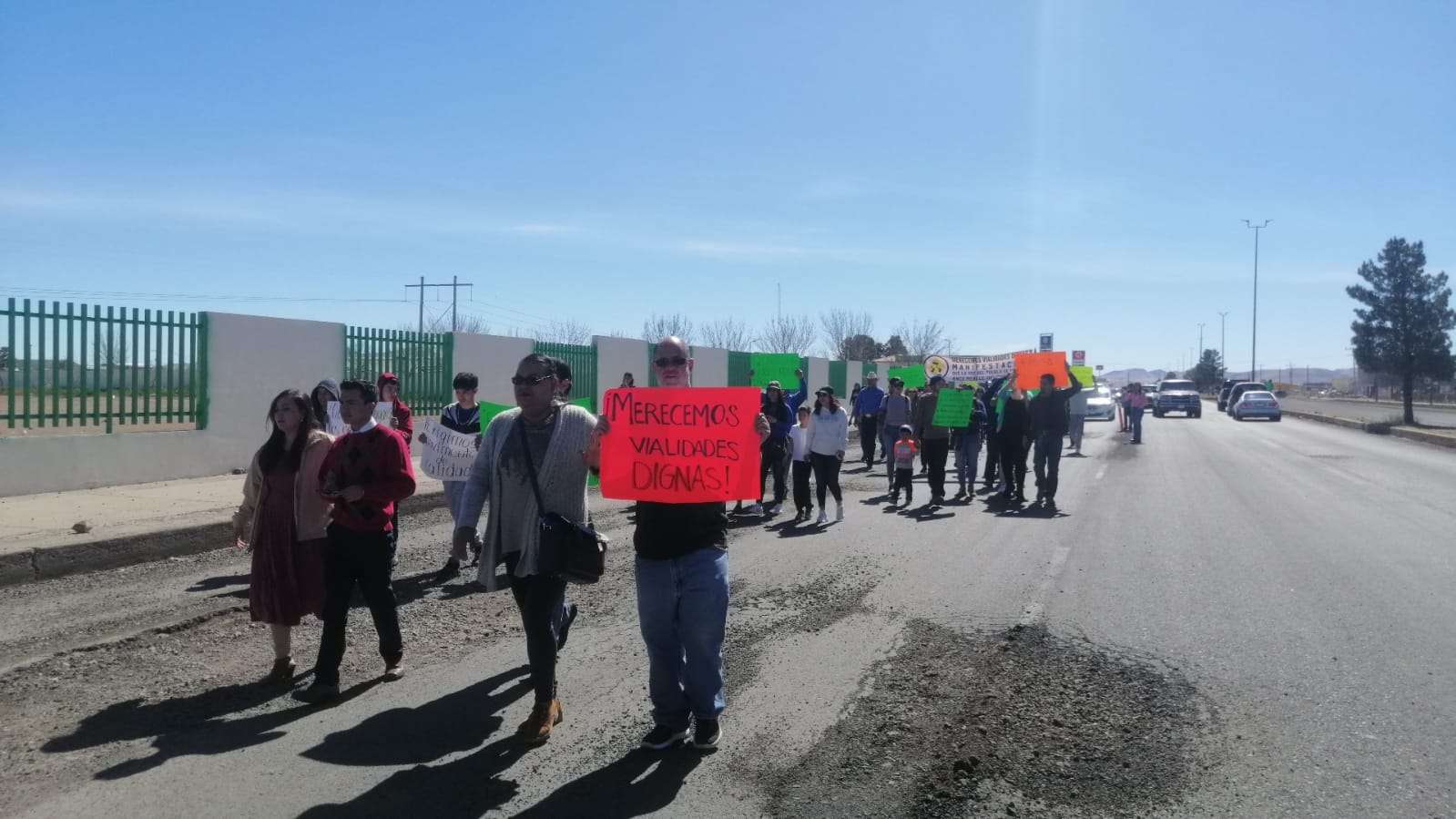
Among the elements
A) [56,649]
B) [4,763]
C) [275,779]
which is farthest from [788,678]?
[56,649]

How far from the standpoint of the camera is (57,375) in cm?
1110

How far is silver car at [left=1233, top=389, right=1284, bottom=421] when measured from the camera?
44656 mm

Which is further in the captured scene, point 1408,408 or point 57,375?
point 1408,408

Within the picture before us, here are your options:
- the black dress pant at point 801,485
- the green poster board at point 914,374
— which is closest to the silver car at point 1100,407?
the green poster board at point 914,374

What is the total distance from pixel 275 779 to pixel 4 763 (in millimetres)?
1229

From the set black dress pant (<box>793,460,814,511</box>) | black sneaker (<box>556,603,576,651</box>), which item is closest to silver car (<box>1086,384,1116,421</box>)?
black dress pant (<box>793,460,814,511</box>)

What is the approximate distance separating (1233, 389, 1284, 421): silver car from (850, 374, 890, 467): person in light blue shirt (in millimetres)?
32452

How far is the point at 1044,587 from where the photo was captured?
26.3 ft

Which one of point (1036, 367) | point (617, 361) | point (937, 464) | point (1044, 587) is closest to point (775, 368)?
point (937, 464)

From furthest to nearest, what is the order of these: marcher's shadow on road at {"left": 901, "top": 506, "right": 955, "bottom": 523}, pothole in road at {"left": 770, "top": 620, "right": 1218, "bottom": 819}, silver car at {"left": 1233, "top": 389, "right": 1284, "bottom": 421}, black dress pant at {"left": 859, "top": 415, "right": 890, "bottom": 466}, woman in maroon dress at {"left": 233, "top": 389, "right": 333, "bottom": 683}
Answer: silver car at {"left": 1233, "top": 389, "right": 1284, "bottom": 421}, black dress pant at {"left": 859, "top": 415, "right": 890, "bottom": 466}, marcher's shadow on road at {"left": 901, "top": 506, "right": 955, "bottom": 523}, woman in maroon dress at {"left": 233, "top": 389, "right": 333, "bottom": 683}, pothole in road at {"left": 770, "top": 620, "right": 1218, "bottom": 819}

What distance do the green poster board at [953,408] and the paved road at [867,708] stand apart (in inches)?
189

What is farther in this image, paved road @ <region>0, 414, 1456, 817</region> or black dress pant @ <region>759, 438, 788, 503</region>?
black dress pant @ <region>759, 438, 788, 503</region>

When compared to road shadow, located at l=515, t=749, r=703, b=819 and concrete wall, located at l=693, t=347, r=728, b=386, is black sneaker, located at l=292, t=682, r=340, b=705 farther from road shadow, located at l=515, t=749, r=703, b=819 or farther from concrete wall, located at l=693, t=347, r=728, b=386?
concrete wall, located at l=693, t=347, r=728, b=386

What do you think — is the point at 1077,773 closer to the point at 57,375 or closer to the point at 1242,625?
the point at 1242,625
